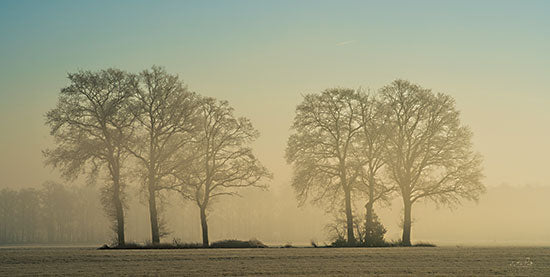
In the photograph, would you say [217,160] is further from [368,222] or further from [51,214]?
[51,214]

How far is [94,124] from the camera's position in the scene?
148 ft

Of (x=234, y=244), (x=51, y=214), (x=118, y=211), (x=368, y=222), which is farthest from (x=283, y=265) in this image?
(x=51, y=214)

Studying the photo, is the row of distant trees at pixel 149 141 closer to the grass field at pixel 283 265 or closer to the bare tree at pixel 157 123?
the bare tree at pixel 157 123

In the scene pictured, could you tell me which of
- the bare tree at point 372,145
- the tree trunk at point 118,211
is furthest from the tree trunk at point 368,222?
the tree trunk at point 118,211

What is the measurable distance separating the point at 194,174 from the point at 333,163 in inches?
470

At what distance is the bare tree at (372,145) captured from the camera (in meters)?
49.5

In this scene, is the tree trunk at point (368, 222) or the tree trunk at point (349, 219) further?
the tree trunk at point (349, 219)

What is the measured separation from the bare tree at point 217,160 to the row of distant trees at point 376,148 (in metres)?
3.78

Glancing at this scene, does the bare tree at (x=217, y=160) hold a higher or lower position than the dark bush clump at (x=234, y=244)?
higher

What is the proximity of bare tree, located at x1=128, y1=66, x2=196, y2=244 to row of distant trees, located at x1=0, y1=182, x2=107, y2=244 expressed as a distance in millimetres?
95093

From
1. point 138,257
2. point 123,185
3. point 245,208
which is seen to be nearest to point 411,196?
point 123,185

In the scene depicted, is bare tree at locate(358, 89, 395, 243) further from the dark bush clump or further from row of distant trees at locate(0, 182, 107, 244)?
row of distant trees at locate(0, 182, 107, 244)

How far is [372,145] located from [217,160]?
13.3 meters

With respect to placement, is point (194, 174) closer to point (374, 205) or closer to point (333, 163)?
point (333, 163)
